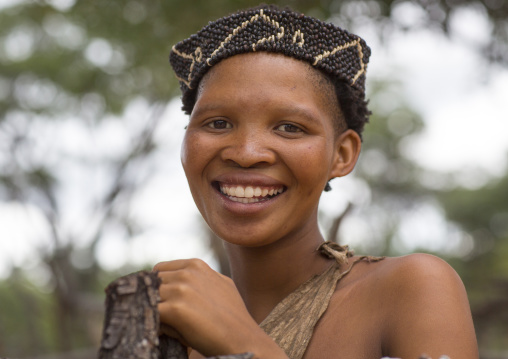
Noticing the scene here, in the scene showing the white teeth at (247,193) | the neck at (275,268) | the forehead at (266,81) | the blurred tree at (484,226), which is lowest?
the blurred tree at (484,226)

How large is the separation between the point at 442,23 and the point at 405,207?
58.9 ft

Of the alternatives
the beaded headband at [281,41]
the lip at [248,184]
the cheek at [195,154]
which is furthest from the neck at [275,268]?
the beaded headband at [281,41]

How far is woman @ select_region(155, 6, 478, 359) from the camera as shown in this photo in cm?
218

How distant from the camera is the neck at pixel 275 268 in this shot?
277cm

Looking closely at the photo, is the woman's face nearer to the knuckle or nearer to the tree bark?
the knuckle

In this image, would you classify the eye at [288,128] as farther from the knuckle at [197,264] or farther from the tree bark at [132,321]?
the tree bark at [132,321]

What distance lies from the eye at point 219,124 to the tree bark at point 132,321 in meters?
0.95

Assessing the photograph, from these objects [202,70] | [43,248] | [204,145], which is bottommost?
[43,248]

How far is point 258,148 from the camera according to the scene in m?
2.44

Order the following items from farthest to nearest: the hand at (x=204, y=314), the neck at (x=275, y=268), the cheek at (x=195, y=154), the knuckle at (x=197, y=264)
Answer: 1. the neck at (x=275, y=268)
2. the cheek at (x=195, y=154)
3. the knuckle at (x=197, y=264)
4. the hand at (x=204, y=314)

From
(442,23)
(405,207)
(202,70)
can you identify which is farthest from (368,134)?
(202,70)

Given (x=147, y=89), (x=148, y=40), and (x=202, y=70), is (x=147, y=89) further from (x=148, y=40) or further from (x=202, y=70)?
(x=202, y=70)

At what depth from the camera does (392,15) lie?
257 inches

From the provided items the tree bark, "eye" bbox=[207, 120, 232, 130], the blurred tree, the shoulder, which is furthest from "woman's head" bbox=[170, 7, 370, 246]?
the blurred tree
